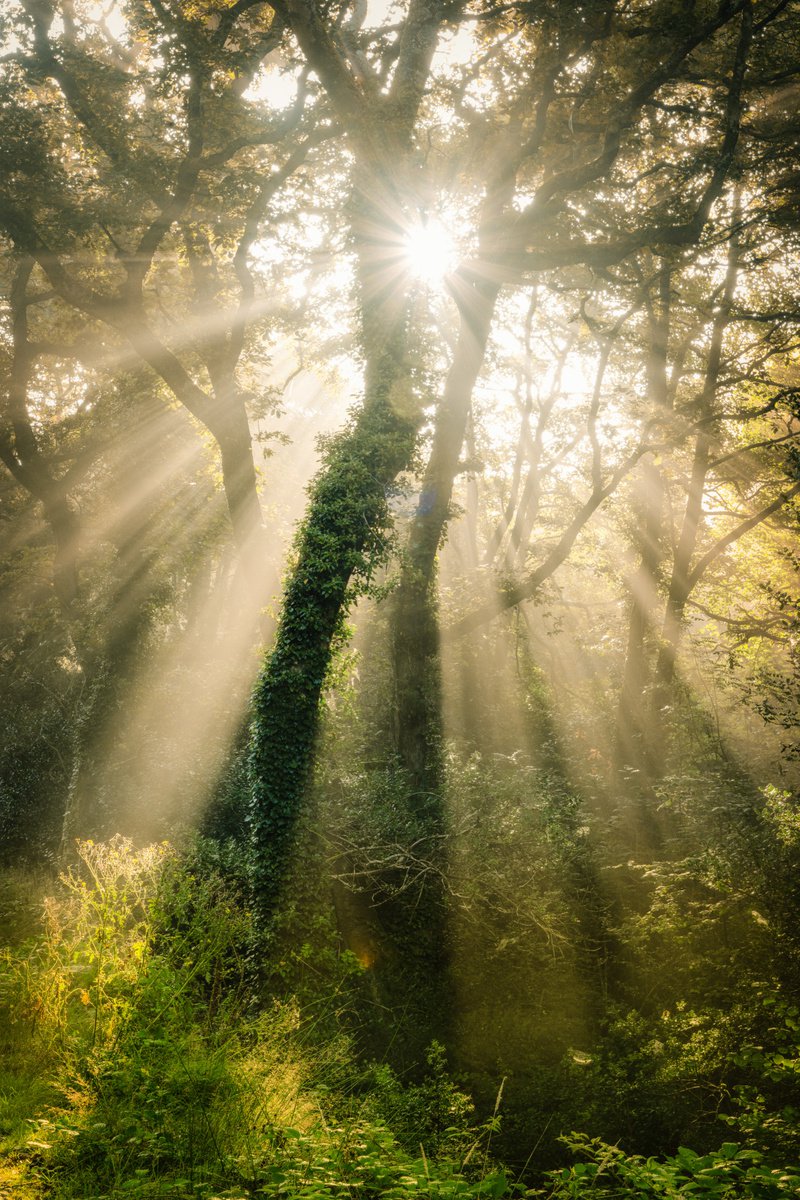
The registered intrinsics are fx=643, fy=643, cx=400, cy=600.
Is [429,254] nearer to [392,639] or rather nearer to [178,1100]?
[392,639]

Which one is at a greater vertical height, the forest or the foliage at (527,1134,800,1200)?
the forest

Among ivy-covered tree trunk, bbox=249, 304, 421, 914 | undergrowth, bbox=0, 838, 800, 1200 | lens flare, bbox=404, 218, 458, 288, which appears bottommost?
undergrowth, bbox=0, 838, 800, 1200

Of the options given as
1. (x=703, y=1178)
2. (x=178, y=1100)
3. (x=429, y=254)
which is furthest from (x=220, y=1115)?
(x=429, y=254)

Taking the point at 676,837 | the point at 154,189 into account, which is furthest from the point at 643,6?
the point at 676,837

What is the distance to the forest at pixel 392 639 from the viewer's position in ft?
17.1

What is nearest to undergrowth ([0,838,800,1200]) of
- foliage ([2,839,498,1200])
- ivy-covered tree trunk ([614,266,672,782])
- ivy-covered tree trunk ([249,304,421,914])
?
foliage ([2,839,498,1200])

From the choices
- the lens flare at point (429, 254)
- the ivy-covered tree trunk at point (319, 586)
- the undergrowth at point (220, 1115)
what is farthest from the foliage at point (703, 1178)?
the lens flare at point (429, 254)

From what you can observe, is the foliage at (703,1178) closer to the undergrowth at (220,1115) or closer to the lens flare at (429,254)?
the undergrowth at (220,1115)

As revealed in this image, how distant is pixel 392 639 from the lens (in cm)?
1341

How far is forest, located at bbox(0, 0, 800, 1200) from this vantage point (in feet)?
17.1

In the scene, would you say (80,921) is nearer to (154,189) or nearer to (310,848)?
(310,848)

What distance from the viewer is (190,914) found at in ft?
28.3

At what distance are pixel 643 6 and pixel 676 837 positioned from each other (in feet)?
46.7

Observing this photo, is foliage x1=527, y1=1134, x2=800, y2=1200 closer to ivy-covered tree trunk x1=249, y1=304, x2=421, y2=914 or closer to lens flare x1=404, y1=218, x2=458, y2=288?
ivy-covered tree trunk x1=249, y1=304, x2=421, y2=914
